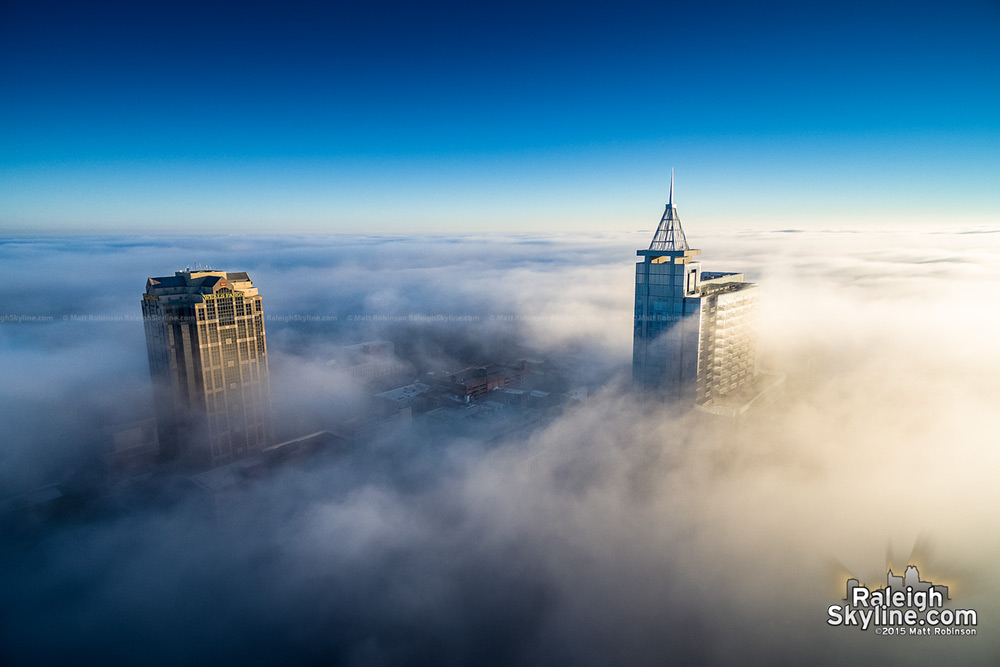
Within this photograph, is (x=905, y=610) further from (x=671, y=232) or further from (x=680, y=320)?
(x=671, y=232)

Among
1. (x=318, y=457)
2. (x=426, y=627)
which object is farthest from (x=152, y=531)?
(x=426, y=627)

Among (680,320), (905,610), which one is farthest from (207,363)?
(905,610)

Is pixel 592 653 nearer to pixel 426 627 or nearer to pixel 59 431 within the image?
pixel 426 627

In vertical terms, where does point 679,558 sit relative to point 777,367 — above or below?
below

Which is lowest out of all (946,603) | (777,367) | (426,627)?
(426,627)

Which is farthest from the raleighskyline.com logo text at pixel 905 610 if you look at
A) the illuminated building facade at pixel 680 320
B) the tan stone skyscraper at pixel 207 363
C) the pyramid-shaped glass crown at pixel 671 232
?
the tan stone skyscraper at pixel 207 363

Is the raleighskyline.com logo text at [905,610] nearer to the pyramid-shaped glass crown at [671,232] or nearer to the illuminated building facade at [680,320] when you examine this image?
the illuminated building facade at [680,320]

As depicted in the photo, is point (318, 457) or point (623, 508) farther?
point (318, 457)
